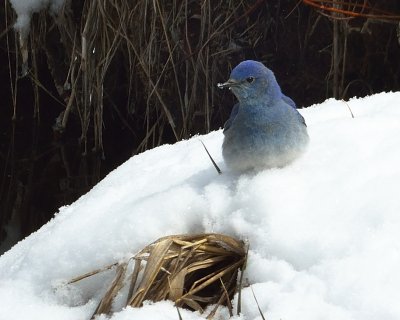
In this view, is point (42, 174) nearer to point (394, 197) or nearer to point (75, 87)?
point (75, 87)

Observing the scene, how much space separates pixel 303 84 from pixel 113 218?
297 cm

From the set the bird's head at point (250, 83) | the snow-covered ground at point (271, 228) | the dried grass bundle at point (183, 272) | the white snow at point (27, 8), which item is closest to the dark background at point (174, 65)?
the white snow at point (27, 8)

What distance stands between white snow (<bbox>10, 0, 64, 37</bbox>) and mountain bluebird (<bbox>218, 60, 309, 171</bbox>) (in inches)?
106

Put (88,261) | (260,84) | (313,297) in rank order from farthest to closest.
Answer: (260,84)
(88,261)
(313,297)

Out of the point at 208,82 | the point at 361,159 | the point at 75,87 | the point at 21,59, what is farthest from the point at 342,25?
the point at 361,159

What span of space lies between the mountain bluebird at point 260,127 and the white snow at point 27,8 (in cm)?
269

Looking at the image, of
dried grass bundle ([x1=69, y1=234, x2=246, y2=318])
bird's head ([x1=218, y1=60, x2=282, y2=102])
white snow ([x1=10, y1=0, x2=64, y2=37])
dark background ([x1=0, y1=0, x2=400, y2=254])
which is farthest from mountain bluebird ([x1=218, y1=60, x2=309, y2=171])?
white snow ([x1=10, y1=0, x2=64, y2=37])

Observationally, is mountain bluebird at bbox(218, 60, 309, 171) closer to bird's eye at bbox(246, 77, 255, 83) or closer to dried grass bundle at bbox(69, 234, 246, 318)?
bird's eye at bbox(246, 77, 255, 83)

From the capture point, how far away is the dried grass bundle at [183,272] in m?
1.99

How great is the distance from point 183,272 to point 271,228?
0.84 ft

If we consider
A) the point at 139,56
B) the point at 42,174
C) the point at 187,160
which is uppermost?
the point at 187,160

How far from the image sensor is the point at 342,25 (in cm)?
463

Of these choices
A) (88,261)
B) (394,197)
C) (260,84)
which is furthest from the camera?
(260,84)

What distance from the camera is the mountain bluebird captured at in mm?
2328
